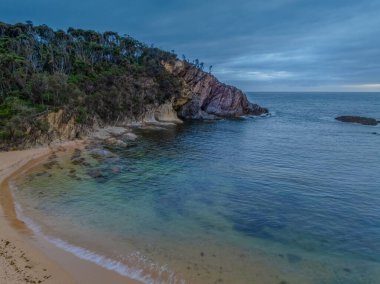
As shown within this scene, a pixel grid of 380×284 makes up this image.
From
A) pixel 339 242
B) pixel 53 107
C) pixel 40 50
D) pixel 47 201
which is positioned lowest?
pixel 339 242

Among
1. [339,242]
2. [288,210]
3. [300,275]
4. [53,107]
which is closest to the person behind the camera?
[300,275]

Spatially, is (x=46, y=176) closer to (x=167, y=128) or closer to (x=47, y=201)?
(x=47, y=201)

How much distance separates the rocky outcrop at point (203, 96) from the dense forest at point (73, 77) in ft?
15.4

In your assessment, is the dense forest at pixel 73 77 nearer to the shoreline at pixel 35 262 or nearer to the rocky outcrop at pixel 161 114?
the rocky outcrop at pixel 161 114

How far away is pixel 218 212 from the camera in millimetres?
20688

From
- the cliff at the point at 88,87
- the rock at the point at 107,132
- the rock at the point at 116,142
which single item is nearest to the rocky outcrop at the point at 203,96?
the cliff at the point at 88,87

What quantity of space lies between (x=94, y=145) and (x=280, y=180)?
26855mm

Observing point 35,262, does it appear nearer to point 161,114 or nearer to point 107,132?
point 107,132

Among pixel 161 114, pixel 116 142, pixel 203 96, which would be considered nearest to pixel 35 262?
pixel 116 142

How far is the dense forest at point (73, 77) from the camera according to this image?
42241 millimetres

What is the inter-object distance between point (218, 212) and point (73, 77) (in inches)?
1852

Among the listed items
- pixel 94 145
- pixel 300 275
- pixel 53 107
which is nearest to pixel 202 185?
pixel 300 275

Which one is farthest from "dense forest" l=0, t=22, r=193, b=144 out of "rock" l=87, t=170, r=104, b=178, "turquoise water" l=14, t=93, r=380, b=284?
"rock" l=87, t=170, r=104, b=178

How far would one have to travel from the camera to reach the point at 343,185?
26656 mm
